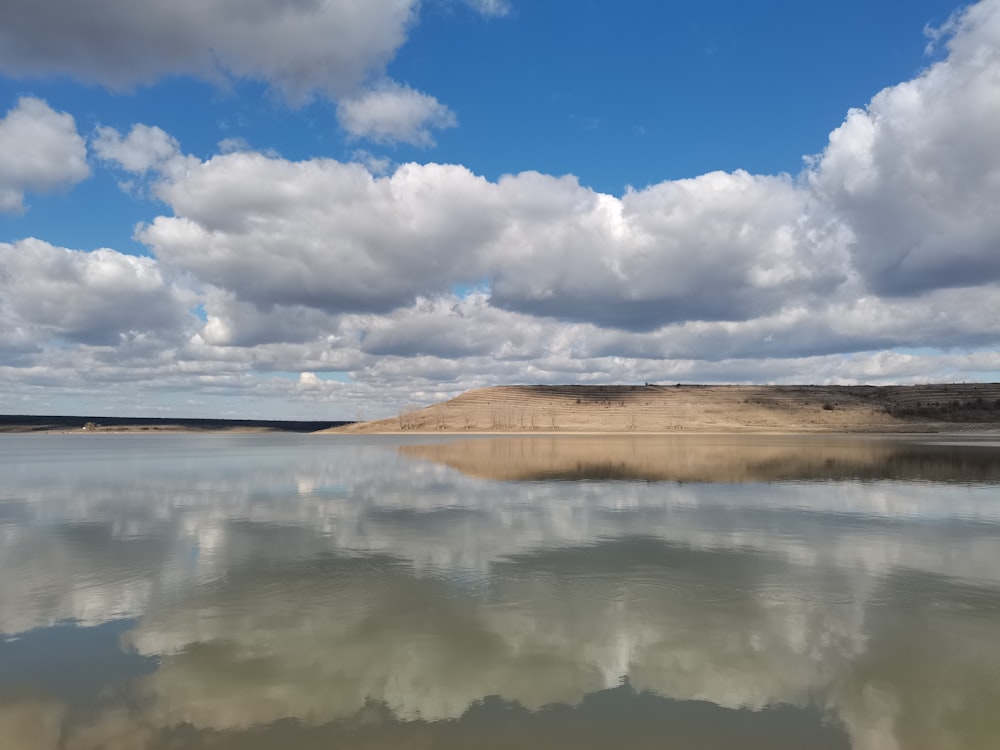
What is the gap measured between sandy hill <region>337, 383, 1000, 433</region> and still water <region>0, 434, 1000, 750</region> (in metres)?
122

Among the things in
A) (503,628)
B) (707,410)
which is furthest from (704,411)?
(503,628)

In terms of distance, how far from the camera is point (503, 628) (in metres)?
10.4

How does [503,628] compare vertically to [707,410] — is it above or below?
above

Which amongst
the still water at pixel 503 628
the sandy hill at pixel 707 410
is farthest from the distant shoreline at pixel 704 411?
the still water at pixel 503 628

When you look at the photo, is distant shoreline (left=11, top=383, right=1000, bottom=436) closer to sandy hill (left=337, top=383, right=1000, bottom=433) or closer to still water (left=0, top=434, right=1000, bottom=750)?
sandy hill (left=337, top=383, right=1000, bottom=433)

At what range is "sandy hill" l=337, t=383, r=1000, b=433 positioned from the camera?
439 feet

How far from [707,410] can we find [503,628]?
5708 inches

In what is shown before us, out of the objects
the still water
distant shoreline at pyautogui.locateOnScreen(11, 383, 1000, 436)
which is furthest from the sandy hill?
the still water

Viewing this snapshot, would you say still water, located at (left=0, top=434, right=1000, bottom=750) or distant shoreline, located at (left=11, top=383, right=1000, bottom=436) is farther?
distant shoreline, located at (left=11, top=383, right=1000, bottom=436)

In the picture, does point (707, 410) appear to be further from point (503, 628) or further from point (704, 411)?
point (503, 628)

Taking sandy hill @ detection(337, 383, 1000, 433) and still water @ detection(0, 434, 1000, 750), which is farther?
sandy hill @ detection(337, 383, 1000, 433)

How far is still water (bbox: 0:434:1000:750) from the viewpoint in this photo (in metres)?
7.30

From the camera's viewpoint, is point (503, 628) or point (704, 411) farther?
point (704, 411)

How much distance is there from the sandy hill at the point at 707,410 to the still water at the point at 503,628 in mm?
122394
